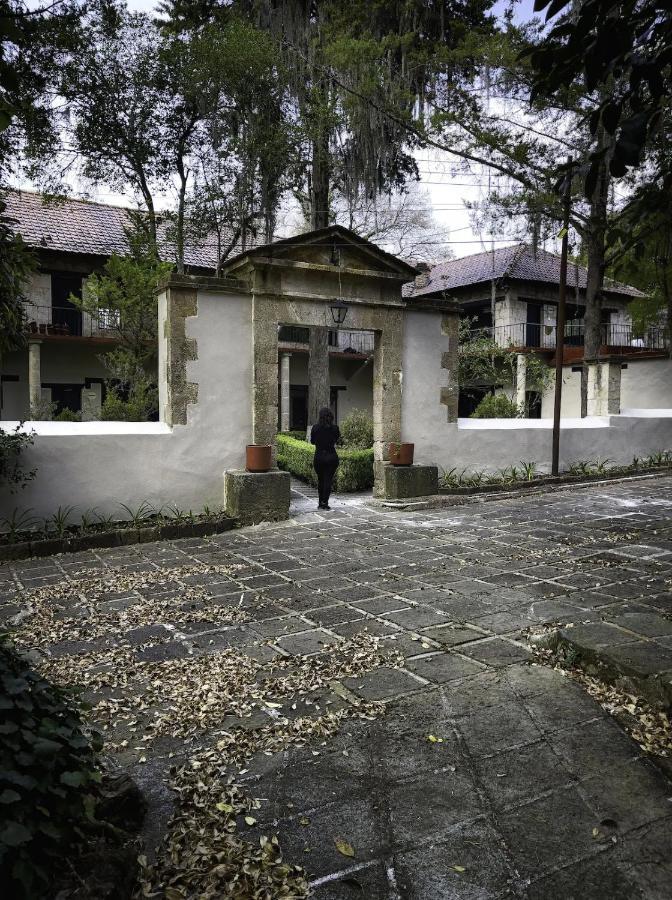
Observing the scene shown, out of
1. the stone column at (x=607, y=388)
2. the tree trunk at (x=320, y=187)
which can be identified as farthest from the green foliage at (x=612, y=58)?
the tree trunk at (x=320, y=187)

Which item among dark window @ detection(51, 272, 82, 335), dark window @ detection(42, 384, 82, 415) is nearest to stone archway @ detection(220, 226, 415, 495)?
dark window @ detection(51, 272, 82, 335)

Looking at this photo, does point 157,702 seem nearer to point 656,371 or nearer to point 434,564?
point 434,564

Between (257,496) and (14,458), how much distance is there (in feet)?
8.96

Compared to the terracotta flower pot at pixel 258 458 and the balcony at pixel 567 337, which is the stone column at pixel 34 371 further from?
the balcony at pixel 567 337

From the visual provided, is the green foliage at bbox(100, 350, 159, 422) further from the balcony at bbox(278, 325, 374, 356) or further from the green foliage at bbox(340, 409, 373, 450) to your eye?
the balcony at bbox(278, 325, 374, 356)

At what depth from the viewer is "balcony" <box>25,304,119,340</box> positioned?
17375 millimetres

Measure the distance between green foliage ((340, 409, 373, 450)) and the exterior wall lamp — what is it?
9.95 feet

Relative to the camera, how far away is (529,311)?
74.7 ft

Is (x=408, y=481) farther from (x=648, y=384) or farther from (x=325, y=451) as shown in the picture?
(x=648, y=384)

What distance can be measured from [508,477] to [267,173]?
7725 mm

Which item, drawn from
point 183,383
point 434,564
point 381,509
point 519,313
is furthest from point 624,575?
point 519,313

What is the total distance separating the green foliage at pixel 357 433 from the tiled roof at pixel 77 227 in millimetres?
8214

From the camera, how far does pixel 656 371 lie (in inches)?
649

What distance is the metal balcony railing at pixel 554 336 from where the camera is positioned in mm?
21984
